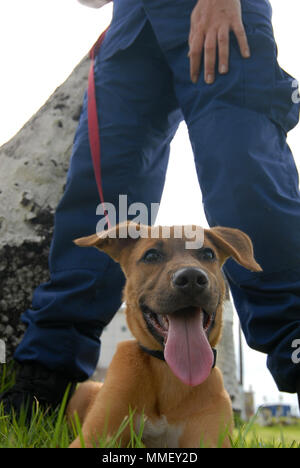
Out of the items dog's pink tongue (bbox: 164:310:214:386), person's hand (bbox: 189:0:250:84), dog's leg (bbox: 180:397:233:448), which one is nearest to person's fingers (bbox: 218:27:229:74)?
person's hand (bbox: 189:0:250:84)

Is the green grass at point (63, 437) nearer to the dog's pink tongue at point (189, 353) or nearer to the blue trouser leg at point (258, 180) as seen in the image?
the dog's pink tongue at point (189, 353)

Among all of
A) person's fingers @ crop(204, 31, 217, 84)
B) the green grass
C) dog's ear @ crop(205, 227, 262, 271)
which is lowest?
the green grass

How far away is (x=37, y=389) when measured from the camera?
2.33 metres

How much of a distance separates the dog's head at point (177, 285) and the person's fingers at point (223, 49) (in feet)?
2.59

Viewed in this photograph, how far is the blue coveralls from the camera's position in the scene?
198 cm

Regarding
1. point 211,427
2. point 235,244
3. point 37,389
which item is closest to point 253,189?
point 235,244

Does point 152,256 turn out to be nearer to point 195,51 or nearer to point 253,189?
point 253,189

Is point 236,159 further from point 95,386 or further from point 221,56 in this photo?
point 95,386

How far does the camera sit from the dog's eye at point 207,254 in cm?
185

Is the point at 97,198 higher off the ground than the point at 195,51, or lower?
lower

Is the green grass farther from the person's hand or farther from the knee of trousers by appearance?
the person's hand

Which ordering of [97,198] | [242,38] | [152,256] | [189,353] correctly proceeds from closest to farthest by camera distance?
[189,353] → [152,256] → [242,38] → [97,198]

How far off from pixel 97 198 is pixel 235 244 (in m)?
1.00
